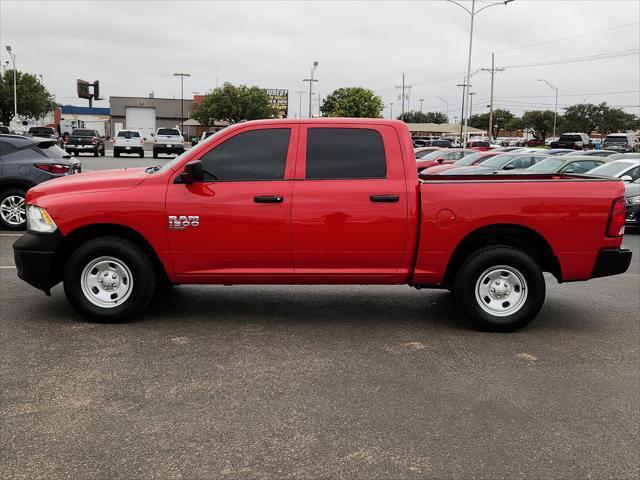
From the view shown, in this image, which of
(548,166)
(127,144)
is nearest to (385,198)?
(548,166)

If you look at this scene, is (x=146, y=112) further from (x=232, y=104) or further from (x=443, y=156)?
(x=443, y=156)

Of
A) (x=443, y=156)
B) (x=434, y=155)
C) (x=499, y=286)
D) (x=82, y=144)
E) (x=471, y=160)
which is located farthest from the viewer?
(x=82, y=144)

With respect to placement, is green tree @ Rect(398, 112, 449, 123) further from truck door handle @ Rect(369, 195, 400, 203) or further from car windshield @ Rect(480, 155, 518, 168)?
truck door handle @ Rect(369, 195, 400, 203)

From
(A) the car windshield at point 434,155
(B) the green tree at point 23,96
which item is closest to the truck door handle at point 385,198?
(A) the car windshield at point 434,155

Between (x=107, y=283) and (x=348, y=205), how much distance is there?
2321 millimetres

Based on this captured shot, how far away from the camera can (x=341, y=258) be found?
19.1 feet

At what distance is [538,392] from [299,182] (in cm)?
266

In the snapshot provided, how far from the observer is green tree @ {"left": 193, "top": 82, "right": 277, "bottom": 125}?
85688 millimetres

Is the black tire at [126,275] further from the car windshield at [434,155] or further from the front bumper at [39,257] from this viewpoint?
the car windshield at [434,155]

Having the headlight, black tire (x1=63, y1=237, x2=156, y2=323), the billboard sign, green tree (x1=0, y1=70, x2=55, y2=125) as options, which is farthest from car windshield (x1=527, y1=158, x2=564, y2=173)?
the billboard sign

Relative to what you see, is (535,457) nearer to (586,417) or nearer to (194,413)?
(586,417)

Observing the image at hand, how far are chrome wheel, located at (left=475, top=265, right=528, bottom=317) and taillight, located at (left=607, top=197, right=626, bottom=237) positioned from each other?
924 millimetres

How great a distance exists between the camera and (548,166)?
17.2m

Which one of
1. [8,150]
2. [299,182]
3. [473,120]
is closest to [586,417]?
[299,182]
